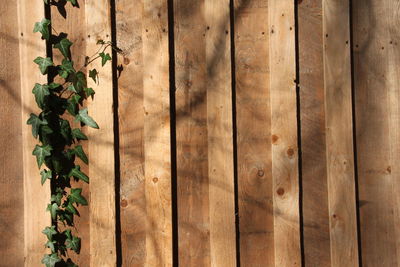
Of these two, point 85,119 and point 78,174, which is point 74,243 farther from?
point 85,119

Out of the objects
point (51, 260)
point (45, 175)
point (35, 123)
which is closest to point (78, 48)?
point (35, 123)

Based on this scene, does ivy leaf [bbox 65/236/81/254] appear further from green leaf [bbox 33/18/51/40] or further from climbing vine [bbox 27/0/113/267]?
green leaf [bbox 33/18/51/40]

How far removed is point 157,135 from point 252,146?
0.52 metres

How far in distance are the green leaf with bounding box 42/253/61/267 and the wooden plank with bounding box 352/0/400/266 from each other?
64.6 inches

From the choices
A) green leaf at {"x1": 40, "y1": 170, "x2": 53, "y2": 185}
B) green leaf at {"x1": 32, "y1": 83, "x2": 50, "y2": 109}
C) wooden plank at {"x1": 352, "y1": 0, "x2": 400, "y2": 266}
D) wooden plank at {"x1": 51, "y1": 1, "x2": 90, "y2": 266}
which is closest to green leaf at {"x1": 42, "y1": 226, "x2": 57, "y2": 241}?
wooden plank at {"x1": 51, "y1": 1, "x2": 90, "y2": 266}

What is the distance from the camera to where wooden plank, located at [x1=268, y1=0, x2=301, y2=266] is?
7.01ft

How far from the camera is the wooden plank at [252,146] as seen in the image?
2137 mm

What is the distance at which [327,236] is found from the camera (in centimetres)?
216

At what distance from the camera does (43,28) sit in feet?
6.63

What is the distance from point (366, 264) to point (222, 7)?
161cm

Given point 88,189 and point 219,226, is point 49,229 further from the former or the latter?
point 219,226

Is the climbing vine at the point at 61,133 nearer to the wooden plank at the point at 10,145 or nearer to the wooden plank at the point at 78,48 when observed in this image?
the wooden plank at the point at 78,48

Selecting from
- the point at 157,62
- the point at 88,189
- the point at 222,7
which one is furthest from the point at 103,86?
the point at 222,7

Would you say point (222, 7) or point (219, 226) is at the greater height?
point (222, 7)
